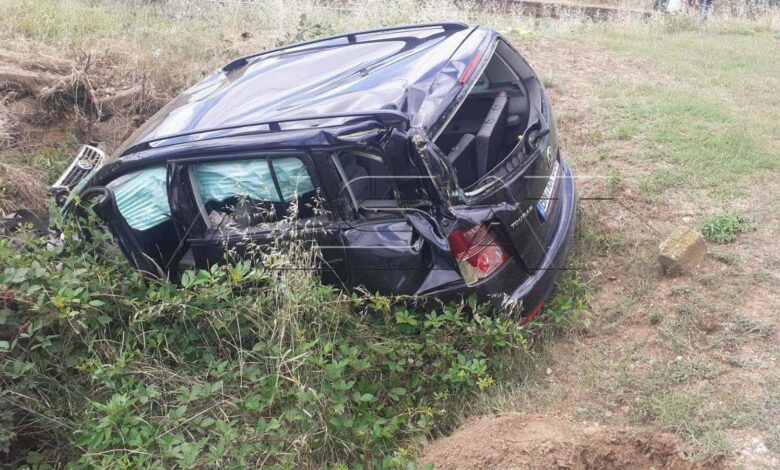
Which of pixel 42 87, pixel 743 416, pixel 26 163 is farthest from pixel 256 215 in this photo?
pixel 42 87

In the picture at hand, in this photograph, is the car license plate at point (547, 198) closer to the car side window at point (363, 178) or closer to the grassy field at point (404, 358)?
the grassy field at point (404, 358)

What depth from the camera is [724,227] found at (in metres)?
4.36

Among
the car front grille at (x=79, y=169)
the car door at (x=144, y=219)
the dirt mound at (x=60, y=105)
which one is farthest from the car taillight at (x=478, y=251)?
the dirt mound at (x=60, y=105)

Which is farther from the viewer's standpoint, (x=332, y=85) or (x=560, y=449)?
(x=332, y=85)

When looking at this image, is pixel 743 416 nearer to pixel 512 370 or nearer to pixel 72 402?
pixel 512 370

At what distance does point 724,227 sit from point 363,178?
2.57m

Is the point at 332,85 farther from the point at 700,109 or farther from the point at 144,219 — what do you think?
the point at 700,109

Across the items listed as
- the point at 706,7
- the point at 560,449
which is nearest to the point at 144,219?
the point at 560,449

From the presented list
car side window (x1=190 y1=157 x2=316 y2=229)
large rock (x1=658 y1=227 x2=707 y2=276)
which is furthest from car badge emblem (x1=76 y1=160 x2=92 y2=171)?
large rock (x1=658 y1=227 x2=707 y2=276)

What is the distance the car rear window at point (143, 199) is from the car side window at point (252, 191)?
0.91ft

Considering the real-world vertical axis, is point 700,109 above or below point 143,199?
below

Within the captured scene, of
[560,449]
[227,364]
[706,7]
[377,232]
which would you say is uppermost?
[706,7]

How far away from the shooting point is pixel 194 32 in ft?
28.3

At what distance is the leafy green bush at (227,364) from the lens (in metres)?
3.06
